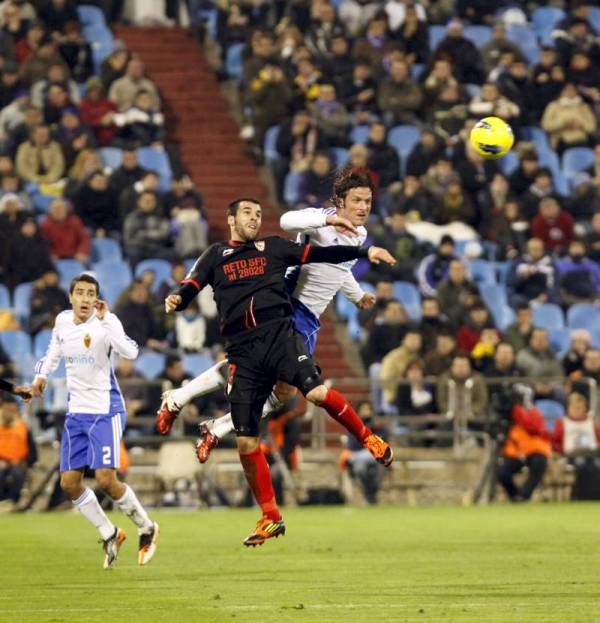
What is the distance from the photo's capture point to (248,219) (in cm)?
1327

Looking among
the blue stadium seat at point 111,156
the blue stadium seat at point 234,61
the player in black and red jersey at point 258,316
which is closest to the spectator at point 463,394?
the blue stadium seat at point 111,156

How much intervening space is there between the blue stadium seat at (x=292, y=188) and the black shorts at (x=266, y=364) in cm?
1372

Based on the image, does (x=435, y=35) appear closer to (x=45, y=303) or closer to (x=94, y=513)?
(x=45, y=303)

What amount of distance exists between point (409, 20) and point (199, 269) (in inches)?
684

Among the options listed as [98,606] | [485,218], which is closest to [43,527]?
[98,606]

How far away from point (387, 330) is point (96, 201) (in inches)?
183

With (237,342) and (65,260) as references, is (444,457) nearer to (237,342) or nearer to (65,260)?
(65,260)

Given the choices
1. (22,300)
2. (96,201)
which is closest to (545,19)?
(96,201)

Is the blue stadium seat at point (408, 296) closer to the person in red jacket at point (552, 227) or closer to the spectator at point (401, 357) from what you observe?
the spectator at point (401, 357)

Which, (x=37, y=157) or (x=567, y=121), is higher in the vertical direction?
(x=567, y=121)

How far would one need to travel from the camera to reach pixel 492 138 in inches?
594

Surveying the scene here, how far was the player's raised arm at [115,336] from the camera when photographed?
1446 cm

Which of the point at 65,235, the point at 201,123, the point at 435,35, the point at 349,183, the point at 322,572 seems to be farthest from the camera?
the point at 435,35

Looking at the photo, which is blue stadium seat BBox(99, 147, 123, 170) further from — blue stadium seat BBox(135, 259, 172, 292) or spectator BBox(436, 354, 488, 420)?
spectator BBox(436, 354, 488, 420)
